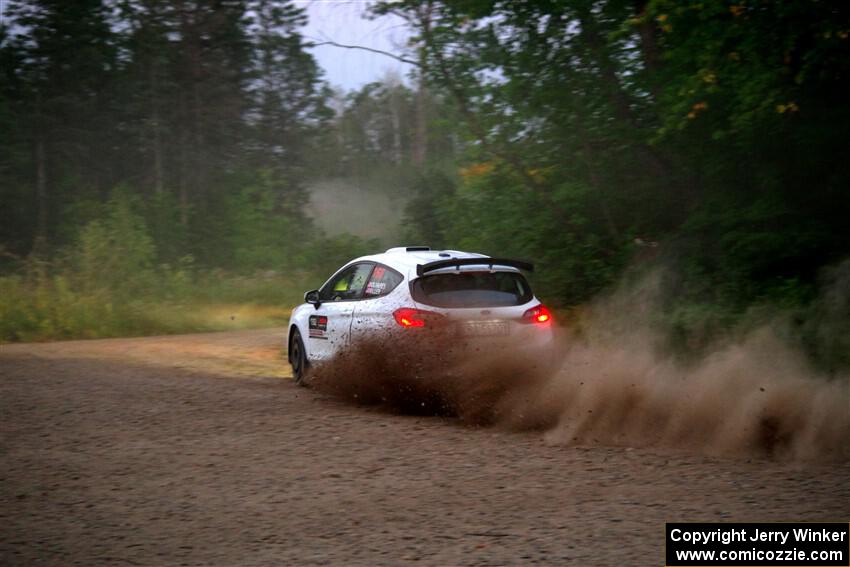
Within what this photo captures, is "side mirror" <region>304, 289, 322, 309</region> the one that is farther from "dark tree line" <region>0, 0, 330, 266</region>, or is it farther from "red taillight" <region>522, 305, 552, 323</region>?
"dark tree line" <region>0, 0, 330, 266</region>

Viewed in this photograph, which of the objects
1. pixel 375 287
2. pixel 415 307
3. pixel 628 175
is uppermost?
pixel 628 175

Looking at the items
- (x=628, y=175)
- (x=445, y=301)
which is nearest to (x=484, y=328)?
(x=445, y=301)

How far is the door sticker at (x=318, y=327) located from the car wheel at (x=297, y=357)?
16.9 inches

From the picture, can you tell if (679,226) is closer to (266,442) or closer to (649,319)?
(649,319)

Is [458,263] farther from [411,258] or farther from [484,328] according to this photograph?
[484,328]

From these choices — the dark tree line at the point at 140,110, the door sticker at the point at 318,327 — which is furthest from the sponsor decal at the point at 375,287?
the dark tree line at the point at 140,110

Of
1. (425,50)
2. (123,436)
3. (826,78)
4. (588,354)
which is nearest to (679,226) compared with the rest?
(826,78)

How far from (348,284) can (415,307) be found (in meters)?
1.96

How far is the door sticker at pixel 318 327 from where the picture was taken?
11.8m

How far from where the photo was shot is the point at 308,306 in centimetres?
1263

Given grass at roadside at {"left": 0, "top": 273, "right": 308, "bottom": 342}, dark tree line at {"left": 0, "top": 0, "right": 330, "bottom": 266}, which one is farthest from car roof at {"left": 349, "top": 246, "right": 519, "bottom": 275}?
dark tree line at {"left": 0, "top": 0, "right": 330, "bottom": 266}

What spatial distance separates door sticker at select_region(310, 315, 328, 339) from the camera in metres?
11.8

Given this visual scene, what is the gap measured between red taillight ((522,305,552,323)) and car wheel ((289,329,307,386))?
340 centimetres

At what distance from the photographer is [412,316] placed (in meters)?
10.1
